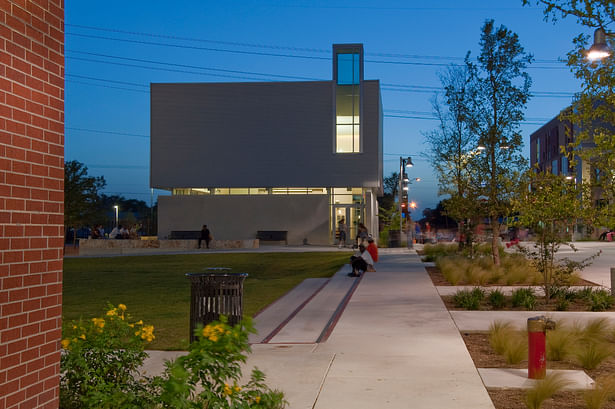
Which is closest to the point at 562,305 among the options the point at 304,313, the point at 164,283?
the point at 304,313

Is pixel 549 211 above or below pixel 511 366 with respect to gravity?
above

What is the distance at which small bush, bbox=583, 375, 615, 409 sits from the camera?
582 cm

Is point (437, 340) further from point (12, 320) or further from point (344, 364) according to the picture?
point (12, 320)

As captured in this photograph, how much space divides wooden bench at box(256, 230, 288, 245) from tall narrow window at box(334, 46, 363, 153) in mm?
7525

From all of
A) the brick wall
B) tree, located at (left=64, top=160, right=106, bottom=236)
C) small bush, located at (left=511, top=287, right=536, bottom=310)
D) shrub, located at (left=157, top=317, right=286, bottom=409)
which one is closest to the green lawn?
shrub, located at (left=157, top=317, right=286, bottom=409)

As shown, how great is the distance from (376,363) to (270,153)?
1643 inches

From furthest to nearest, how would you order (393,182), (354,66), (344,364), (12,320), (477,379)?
(393,182) → (354,66) → (344,364) → (477,379) → (12,320)

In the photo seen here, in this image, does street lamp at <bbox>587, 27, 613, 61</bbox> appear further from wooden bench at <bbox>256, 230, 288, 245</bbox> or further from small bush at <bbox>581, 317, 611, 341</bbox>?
wooden bench at <bbox>256, 230, 288, 245</bbox>

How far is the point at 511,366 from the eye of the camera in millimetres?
7773

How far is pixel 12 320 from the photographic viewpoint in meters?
4.41

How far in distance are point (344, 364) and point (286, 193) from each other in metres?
41.6

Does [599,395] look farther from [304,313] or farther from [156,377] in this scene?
[304,313]

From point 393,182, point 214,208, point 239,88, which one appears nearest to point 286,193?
point 214,208

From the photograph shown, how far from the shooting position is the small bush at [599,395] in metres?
5.82
